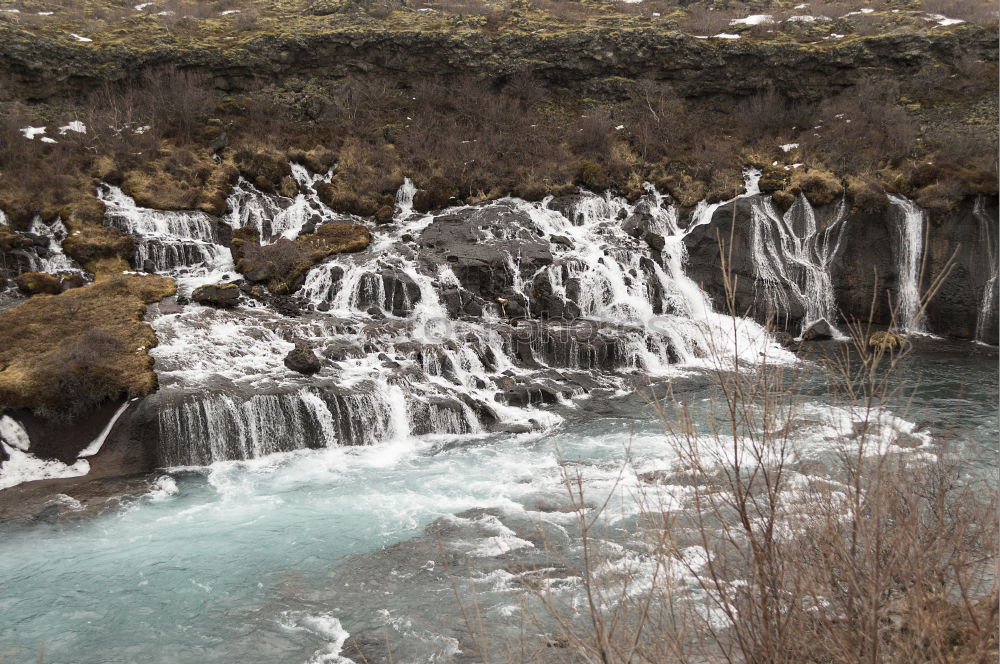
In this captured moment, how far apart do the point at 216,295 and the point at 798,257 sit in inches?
724

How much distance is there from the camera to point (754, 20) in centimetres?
3488

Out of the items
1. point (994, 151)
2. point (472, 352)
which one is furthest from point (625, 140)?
point (472, 352)

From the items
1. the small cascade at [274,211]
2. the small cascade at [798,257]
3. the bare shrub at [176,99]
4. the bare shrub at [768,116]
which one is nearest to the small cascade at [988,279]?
the small cascade at [798,257]

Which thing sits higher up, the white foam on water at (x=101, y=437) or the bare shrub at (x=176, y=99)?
the bare shrub at (x=176, y=99)

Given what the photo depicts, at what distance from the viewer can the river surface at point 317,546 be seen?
8.03 metres

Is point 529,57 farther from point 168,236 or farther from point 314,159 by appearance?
point 168,236

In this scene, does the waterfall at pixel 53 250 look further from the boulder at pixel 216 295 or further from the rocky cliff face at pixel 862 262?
the rocky cliff face at pixel 862 262

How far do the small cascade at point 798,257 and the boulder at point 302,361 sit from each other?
14.4 m

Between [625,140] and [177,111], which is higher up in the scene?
[177,111]

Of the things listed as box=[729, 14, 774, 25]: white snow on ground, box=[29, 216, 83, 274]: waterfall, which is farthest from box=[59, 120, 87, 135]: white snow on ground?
box=[729, 14, 774, 25]: white snow on ground

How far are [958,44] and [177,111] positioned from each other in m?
33.6

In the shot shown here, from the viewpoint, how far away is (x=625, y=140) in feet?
97.9

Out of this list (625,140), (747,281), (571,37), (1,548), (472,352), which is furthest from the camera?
(571,37)

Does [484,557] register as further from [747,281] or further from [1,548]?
[747,281]
